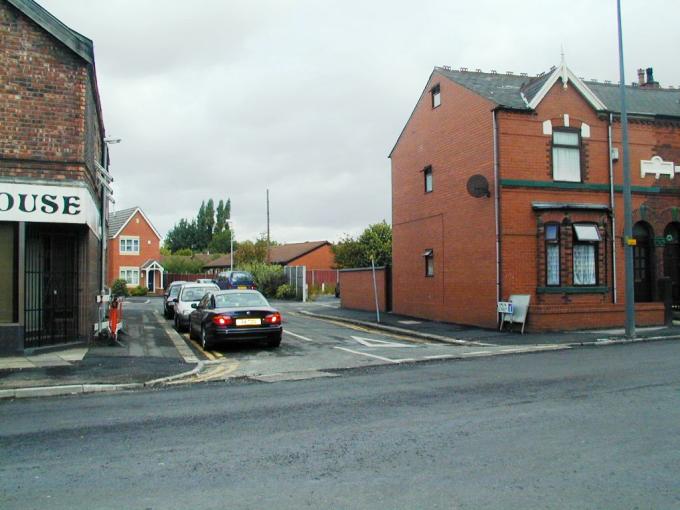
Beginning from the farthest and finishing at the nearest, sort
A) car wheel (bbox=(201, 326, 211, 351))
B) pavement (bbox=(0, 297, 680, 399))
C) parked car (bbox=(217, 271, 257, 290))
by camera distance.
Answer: parked car (bbox=(217, 271, 257, 290)) < car wheel (bbox=(201, 326, 211, 351)) < pavement (bbox=(0, 297, 680, 399))

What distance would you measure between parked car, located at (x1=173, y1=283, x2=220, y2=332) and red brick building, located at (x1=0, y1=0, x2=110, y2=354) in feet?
16.6

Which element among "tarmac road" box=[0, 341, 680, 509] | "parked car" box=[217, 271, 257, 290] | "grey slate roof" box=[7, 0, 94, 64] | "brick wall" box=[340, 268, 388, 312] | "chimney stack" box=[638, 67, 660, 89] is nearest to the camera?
"tarmac road" box=[0, 341, 680, 509]

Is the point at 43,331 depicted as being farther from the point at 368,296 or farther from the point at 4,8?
the point at 368,296

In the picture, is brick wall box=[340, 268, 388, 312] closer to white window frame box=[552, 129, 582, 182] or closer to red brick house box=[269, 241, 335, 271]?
white window frame box=[552, 129, 582, 182]

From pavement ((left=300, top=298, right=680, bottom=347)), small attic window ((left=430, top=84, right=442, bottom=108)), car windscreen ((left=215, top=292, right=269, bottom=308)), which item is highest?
small attic window ((left=430, top=84, right=442, bottom=108))

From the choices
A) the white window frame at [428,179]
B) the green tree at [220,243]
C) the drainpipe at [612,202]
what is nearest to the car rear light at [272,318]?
the white window frame at [428,179]

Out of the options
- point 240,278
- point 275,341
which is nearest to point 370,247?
point 240,278

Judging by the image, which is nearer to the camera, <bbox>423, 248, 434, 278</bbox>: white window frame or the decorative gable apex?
the decorative gable apex

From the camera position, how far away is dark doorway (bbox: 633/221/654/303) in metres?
21.2

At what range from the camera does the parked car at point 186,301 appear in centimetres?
2008

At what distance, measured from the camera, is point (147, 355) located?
1391 cm

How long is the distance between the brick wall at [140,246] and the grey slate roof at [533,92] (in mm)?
43586

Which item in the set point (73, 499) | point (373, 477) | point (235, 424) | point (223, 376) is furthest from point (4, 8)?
point (373, 477)

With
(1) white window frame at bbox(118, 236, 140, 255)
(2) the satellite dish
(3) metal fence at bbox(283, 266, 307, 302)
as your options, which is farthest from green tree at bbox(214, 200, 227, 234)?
(2) the satellite dish
